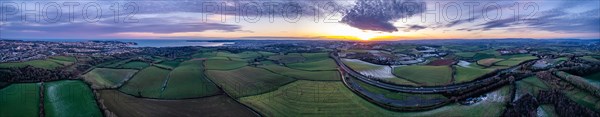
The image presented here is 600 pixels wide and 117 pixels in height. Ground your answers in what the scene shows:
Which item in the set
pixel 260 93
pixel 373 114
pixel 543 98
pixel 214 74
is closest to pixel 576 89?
pixel 543 98

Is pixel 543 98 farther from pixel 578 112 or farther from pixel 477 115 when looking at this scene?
pixel 477 115

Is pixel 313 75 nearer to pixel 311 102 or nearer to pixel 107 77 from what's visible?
pixel 311 102

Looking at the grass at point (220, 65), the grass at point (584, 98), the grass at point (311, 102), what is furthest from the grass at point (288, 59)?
the grass at point (584, 98)

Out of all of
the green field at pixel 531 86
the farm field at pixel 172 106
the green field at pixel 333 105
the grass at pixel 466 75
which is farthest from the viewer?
the grass at pixel 466 75

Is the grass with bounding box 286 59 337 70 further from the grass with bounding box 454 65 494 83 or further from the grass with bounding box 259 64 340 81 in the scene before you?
the grass with bounding box 454 65 494 83

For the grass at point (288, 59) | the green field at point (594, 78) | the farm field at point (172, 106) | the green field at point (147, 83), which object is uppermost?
the grass at point (288, 59)

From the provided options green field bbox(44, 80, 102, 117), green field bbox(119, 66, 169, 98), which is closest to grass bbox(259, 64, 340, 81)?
green field bbox(119, 66, 169, 98)

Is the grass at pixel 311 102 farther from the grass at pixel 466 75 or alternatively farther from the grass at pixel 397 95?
the grass at pixel 466 75
